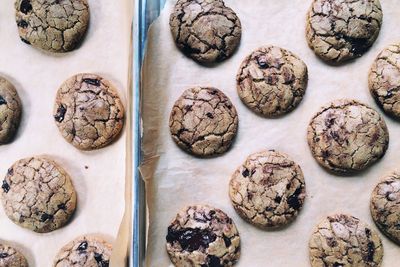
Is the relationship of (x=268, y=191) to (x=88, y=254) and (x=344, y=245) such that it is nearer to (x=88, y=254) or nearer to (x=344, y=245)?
(x=344, y=245)

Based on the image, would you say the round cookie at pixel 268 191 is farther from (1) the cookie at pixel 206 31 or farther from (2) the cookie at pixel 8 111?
(2) the cookie at pixel 8 111

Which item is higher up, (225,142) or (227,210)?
(225,142)

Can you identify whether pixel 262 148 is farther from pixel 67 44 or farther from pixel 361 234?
pixel 67 44

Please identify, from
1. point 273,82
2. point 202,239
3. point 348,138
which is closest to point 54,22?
point 273,82

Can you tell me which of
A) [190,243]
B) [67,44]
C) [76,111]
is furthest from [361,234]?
[67,44]

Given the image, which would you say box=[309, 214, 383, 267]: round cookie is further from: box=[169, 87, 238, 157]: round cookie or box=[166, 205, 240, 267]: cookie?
box=[169, 87, 238, 157]: round cookie

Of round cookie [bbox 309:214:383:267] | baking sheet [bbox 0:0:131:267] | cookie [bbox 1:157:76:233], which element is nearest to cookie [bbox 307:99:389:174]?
round cookie [bbox 309:214:383:267]
